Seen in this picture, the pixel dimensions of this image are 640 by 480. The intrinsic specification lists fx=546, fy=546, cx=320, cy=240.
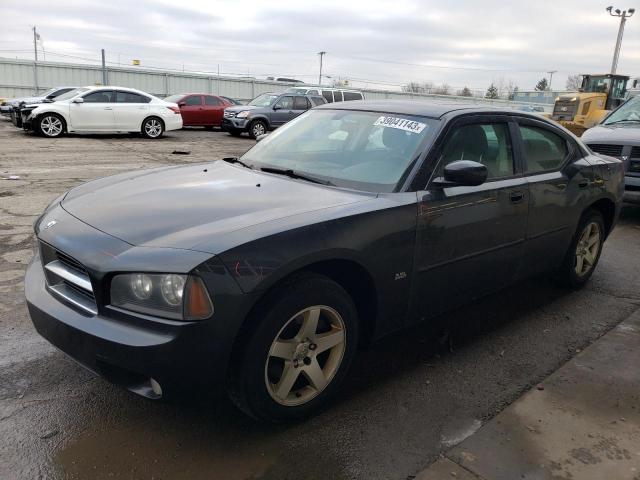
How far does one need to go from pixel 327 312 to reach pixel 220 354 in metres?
0.65

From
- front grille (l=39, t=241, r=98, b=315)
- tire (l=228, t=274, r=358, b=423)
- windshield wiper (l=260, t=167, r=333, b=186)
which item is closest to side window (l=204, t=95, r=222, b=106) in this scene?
windshield wiper (l=260, t=167, r=333, b=186)

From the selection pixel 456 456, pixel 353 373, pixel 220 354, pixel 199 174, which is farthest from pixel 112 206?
pixel 456 456

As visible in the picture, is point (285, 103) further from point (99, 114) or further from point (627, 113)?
point (627, 113)

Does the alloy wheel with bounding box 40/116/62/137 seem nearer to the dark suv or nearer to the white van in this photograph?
the dark suv

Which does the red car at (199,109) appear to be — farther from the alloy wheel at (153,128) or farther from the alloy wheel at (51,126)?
the alloy wheel at (51,126)

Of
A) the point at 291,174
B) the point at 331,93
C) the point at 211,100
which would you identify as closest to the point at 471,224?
the point at 291,174

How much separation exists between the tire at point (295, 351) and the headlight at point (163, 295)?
288 mm

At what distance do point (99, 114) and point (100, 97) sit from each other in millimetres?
503

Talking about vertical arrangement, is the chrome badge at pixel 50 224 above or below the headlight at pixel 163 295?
above

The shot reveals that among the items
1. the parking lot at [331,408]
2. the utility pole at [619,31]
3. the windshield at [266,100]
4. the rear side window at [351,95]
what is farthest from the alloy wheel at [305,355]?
the utility pole at [619,31]

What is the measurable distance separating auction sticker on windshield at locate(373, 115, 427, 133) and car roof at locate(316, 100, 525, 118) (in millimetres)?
85

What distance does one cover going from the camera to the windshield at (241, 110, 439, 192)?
3309 mm

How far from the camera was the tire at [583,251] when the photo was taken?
4711 millimetres

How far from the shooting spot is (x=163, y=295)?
2.32 m
